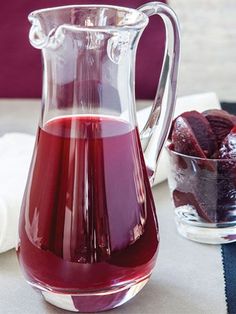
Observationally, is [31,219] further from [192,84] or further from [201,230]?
[192,84]

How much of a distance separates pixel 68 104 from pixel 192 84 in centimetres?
141

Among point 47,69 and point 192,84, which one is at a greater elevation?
point 47,69

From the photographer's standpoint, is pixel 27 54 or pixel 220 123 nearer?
pixel 220 123

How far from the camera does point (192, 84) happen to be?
A: 1928 millimetres

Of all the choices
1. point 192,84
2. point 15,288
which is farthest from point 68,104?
point 192,84

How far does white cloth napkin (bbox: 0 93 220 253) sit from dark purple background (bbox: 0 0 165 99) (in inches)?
24.5

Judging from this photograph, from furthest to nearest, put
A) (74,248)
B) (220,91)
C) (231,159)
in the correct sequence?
(220,91)
(231,159)
(74,248)

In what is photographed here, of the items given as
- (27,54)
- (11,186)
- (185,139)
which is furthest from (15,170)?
(27,54)

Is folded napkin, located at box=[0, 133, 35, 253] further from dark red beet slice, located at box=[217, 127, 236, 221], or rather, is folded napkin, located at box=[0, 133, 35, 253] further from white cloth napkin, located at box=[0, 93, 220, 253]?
dark red beet slice, located at box=[217, 127, 236, 221]

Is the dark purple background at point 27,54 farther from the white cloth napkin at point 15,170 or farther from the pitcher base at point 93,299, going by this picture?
the pitcher base at point 93,299

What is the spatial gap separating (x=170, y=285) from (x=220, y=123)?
204 mm

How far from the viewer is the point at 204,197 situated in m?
0.71

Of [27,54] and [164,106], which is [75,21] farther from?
[27,54]

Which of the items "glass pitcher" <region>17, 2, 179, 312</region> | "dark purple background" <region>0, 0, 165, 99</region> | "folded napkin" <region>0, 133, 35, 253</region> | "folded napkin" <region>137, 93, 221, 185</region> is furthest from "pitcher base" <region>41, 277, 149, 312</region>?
"dark purple background" <region>0, 0, 165, 99</region>
